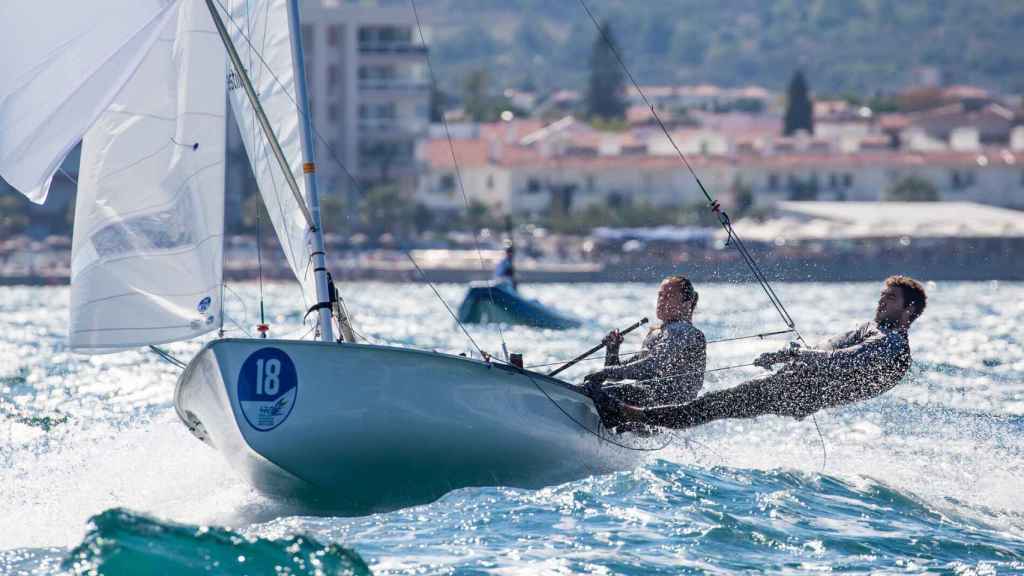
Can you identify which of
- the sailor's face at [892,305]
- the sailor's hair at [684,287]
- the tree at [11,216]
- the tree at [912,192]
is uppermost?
the tree at [912,192]

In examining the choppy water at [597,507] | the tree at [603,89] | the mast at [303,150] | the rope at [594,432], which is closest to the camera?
the choppy water at [597,507]

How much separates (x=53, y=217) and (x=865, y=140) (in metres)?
40.3

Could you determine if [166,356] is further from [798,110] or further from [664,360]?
[798,110]

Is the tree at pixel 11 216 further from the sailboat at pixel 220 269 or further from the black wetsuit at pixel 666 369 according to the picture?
the black wetsuit at pixel 666 369

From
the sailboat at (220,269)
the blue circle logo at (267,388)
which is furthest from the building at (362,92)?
the blue circle logo at (267,388)

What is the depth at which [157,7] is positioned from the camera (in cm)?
925

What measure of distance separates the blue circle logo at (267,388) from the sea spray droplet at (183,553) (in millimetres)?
952

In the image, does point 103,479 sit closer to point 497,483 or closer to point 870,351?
point 497,483

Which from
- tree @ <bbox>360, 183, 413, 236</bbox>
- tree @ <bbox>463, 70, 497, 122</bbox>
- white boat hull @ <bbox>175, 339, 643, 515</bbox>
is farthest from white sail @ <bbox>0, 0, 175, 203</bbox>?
tree @ <bbox>463, 70, 497, 122</bbox>

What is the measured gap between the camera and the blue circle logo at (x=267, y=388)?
8.80 meters

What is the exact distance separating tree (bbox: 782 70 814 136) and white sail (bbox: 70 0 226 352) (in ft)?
294

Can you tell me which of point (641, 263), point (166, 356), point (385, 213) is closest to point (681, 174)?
point (641, 263)

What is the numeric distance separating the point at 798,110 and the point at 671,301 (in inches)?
3559

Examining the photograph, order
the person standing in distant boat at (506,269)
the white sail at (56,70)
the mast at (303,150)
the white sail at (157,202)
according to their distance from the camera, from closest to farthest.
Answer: the white sail at (56,70) → the white sail at (157,202) → the mast at (303,150) → the person standing in distant boat at (506,269)
